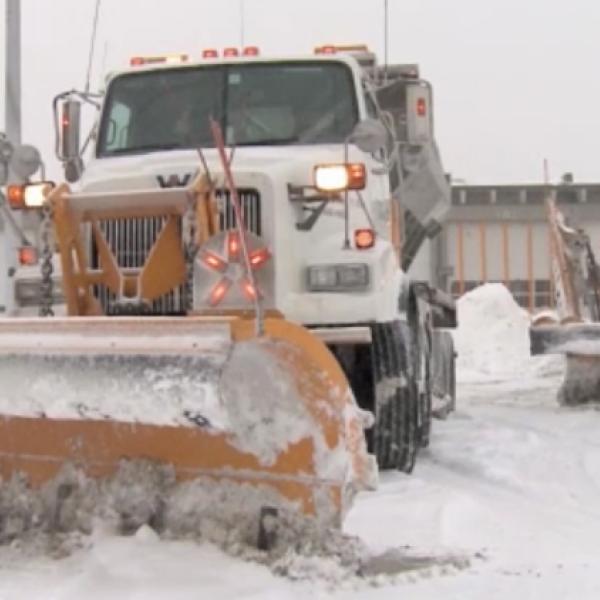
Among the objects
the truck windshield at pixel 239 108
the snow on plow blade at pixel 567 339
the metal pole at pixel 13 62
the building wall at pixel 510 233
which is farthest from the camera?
the building wall at pixel 510 233

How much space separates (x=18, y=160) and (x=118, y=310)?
1.19 m

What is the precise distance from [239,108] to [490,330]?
11969mm

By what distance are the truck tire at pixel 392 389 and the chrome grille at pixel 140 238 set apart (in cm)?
96

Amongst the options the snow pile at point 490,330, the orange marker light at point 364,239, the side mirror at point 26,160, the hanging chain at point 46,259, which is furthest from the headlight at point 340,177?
the snow pile at point 490,330

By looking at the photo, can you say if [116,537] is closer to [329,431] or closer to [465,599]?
[329,431]

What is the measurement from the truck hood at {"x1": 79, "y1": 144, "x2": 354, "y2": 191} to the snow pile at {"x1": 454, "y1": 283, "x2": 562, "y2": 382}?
11.4 m

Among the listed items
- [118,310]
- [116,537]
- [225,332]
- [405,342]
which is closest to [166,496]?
[116,537]

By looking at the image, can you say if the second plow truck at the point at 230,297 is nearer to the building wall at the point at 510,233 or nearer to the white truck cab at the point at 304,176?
the white truck cab at the point at 304,176

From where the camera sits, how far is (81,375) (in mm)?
4285

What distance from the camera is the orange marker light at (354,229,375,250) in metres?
5.99

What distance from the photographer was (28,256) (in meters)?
6.40

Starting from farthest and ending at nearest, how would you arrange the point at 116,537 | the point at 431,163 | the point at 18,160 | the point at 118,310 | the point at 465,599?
the point at 431,163 → the point at 18,160 → the point at 118,310 → the point at 116,537 → the point at 465,599

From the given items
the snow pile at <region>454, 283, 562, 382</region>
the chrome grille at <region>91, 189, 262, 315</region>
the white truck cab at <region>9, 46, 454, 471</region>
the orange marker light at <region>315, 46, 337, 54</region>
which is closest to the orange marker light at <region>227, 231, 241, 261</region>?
the white truck cab at <region>9, 46, 454, 471</region>

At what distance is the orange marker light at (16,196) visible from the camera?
5.80m
